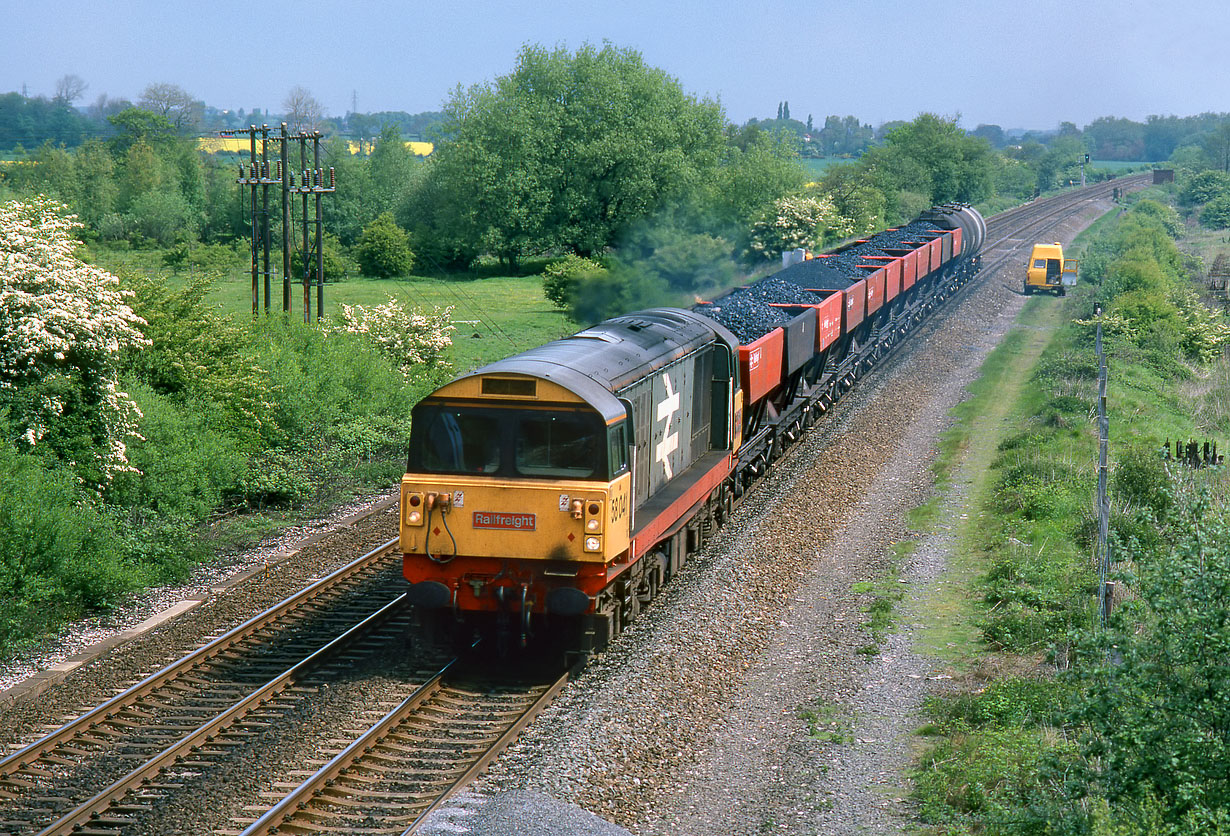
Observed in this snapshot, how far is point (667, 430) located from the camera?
1544 cm

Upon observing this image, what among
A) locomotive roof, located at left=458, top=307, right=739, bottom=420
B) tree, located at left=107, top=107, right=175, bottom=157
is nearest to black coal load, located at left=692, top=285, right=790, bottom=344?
locomotive roof, located at left=458, top=307, right=739, bottom=420

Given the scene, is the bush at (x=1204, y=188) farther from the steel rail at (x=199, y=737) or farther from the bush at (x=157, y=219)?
the steel rail at (x=199, y=737)

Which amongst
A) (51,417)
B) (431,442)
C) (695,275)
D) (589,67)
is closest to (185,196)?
(589,67)

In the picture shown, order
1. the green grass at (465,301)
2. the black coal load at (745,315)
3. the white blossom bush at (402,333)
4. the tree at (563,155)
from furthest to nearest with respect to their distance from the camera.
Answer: the tree at (563,155) < the green grass at (465,301) < the white blossom bush at (402,333) < the black coal load at (745,315)

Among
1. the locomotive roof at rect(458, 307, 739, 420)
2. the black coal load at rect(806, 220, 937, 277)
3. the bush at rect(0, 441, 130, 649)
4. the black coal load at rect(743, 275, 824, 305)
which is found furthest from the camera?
the black coal load at rect(806, 220, 937, 277)

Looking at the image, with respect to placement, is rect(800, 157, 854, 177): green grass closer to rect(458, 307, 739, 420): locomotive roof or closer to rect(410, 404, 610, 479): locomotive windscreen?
rect(458, 307, 739, 420): locomotive roof

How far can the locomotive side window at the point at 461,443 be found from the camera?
39.8 ft

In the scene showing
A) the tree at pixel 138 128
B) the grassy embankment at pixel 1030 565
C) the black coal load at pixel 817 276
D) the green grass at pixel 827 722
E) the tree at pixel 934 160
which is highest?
the tree at pixel 138 128

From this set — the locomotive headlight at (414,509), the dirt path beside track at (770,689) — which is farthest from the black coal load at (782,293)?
the locomotive headlight at (414,509)

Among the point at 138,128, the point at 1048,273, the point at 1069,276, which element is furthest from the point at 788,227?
the point at 138,128

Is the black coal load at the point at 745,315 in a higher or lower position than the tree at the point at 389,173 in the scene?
lower

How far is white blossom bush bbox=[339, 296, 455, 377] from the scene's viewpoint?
3077 cm

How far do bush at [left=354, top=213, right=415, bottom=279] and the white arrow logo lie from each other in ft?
166

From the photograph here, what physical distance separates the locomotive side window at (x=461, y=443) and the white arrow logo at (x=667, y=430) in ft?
11.0
